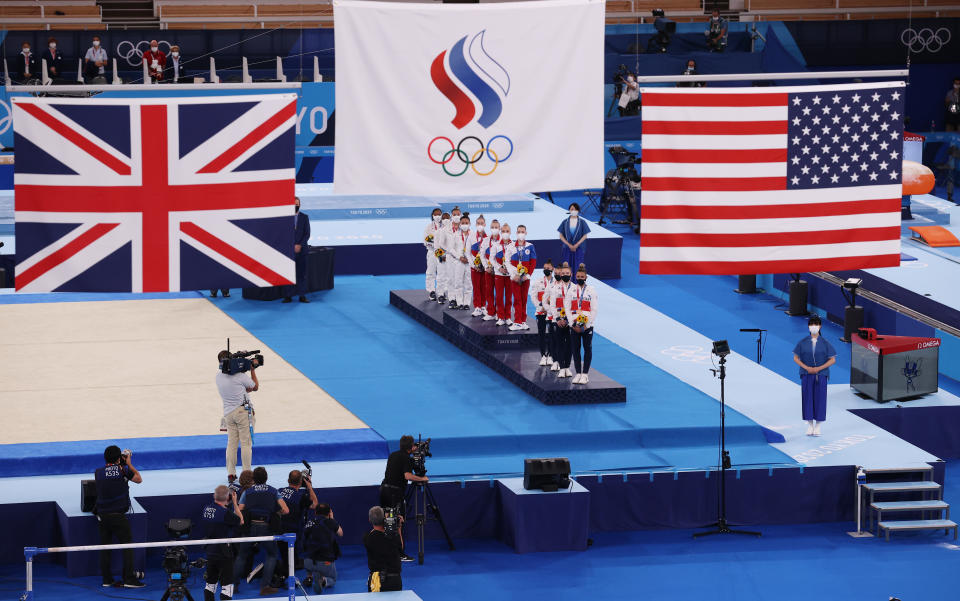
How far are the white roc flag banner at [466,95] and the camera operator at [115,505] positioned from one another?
4.73 m

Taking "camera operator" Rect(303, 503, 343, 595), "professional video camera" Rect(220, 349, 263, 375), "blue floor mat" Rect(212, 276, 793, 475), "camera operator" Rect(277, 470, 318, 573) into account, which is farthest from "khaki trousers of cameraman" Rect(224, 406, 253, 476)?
"blue floor mat" Rect(212, 276, 793, 475)

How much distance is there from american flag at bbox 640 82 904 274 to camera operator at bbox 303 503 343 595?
4314 millimetres

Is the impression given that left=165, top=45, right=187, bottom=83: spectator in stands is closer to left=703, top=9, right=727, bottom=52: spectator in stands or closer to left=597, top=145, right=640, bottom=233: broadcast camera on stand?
left=597, top=145, right=640, bottom=233: broadcast camera on stand

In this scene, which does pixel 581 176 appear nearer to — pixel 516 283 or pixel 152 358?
pixel 516 283

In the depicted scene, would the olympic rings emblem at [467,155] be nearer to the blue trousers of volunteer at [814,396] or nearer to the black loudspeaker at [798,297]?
the blue trousers of volunteer at [814,396]

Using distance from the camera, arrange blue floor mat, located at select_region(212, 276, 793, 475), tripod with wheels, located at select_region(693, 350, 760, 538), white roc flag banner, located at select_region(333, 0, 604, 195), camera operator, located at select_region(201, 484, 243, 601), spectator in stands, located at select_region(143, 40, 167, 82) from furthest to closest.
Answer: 1. spectator in stands, located at select_region(143, 40, 167, 82)
2. blue floor mat, located at select_region(212, 276, 793, 475)
3. tripod with wheels, located at select_region(693, 350, 760, 538)
4. camera operator, located at select_region(201, 484, 243, 601)
5. white roc flag banner, located at select_region(333, 0, 604, 195)

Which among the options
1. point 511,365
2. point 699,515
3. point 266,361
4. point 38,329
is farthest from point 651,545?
point 38,329

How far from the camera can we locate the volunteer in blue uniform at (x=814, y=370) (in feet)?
53.5

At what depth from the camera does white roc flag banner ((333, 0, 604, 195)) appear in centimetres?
980

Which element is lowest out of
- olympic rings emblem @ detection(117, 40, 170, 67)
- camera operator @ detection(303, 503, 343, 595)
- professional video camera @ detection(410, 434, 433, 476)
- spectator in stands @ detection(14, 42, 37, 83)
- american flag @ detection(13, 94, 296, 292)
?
camera operator @ detection(303, 503, 343, 595)

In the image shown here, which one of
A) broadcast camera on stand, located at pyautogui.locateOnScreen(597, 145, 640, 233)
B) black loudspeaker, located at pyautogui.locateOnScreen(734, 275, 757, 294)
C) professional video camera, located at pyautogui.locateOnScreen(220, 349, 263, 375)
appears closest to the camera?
professional video camera, located at pyautogui.locateOnScreen(220, 349, 263, 375)

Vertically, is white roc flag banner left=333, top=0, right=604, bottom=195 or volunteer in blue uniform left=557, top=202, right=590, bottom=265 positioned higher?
white roc flag banner left=333, top=0, right=604, bottom=195

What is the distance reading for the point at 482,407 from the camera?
17141 millimetres

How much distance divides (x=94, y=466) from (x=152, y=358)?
3995mm
